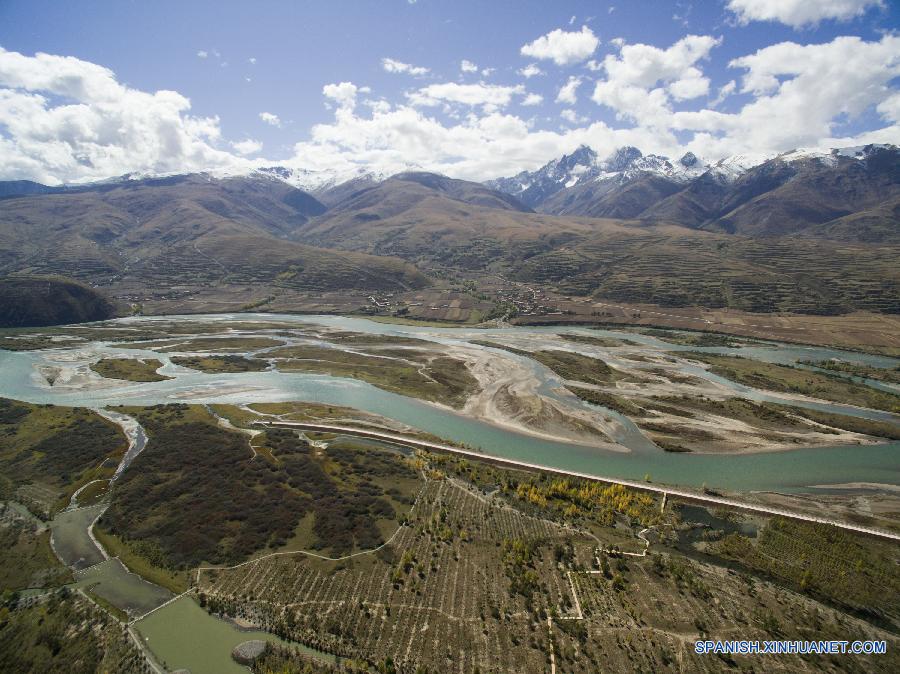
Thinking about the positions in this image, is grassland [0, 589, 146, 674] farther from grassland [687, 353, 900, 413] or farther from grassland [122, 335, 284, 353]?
grassland [687, 353, 900, 413]

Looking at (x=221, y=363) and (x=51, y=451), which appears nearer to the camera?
(x=51, y=451)

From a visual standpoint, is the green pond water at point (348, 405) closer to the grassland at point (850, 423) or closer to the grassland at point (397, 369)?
the grassland at point (850, 423)

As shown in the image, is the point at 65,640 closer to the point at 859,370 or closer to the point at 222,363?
the point at 222,363

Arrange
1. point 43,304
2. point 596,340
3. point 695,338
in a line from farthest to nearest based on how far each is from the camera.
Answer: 1. point 43,304
2. point 695,338
3. point 596,340

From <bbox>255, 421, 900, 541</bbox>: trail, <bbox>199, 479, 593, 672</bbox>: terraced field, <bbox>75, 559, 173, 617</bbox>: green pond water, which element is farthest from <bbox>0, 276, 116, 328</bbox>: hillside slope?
<bbox>199, 479, 593, 672</bbox>: terraced field

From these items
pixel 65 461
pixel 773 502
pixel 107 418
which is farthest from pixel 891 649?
pixel 107 418

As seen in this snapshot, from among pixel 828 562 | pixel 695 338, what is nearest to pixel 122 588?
pixel 828 562

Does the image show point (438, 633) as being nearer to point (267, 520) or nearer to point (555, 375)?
point (267, 520)
